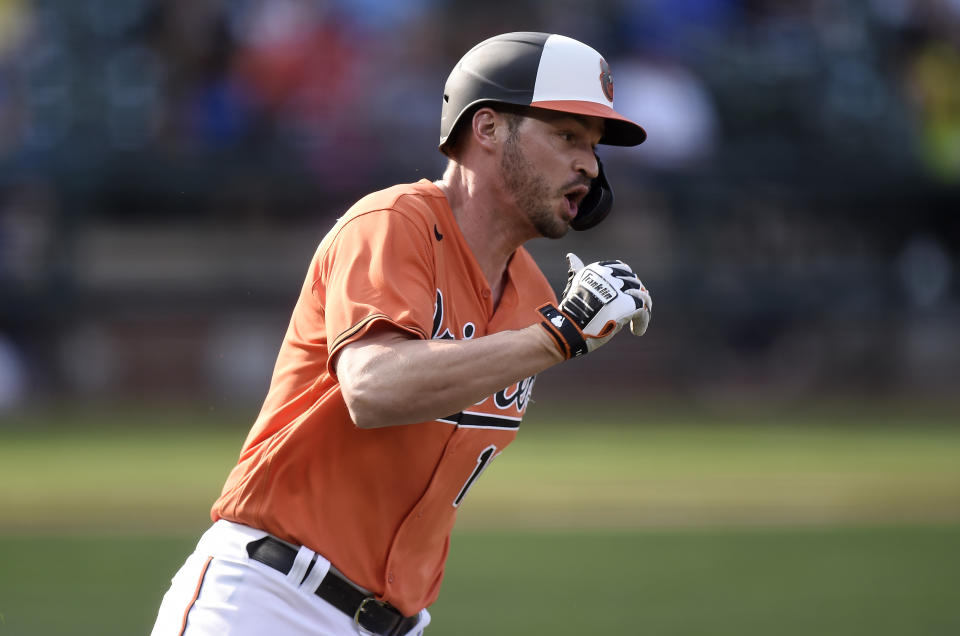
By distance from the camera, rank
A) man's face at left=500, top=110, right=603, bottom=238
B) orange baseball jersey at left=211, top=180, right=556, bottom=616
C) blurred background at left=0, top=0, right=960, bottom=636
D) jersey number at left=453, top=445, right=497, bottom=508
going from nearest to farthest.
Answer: orange baseball jersey at left=211, top=180, right=556, bottom=616 → man's face at left=500, top=110, right=603, bottom=238 → jersey number at left=453, top=445, right=497, bottom=508 → blurred background at left=0, top=0, right=960, bottom=636

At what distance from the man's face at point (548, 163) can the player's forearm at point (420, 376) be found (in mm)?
624

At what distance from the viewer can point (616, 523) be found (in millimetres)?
9469

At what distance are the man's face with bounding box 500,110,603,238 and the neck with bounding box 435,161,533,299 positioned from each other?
0.25 ft

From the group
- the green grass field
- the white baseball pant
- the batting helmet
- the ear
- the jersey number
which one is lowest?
the green grass field

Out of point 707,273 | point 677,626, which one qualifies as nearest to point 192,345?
point 707,273

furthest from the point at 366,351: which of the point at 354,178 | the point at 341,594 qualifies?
the point at 354,178

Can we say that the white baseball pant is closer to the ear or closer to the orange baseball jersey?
the orange baseball jersey

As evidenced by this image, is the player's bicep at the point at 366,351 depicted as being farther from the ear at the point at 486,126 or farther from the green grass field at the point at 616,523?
the green grass field at the point at 616,523

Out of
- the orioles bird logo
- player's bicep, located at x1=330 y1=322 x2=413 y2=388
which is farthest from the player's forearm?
the orioles bird logo

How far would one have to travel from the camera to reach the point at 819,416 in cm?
1380

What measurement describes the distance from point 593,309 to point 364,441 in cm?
71

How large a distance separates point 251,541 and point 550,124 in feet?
4.63

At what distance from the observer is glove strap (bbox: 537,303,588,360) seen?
302 centimetres

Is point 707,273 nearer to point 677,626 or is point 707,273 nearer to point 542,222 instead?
point 677,626
